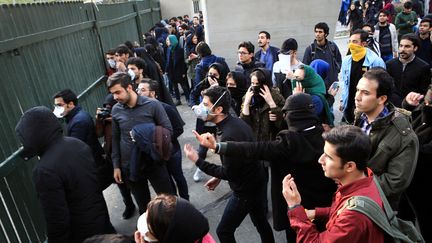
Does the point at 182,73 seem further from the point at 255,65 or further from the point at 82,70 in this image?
the point at 255,65

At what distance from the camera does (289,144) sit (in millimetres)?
2590

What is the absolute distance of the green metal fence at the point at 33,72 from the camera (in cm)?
334

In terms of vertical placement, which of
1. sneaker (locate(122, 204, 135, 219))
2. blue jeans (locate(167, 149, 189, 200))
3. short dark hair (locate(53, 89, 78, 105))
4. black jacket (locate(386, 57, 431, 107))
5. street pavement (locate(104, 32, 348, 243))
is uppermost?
short dark hair (locate(53, 89, 78, 105))

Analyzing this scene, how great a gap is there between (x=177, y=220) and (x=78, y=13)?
18.3ft

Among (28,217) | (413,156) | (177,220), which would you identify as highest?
(177,220)

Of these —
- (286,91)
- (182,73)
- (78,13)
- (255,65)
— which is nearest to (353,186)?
(286,91)

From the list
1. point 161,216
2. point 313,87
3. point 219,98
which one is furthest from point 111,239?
point 313,87

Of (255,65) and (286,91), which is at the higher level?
(255,65)

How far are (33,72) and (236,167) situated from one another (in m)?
2.91

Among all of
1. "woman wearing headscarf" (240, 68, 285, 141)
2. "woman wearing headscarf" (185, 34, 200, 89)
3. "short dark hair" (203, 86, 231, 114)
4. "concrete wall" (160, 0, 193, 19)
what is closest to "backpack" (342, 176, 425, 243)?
"short dark hair" (203, 86, 231, 114)

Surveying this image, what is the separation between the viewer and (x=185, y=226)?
1.66 metres

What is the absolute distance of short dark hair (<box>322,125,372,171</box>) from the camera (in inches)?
74.4

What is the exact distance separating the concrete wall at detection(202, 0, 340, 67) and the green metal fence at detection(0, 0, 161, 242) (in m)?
3.27

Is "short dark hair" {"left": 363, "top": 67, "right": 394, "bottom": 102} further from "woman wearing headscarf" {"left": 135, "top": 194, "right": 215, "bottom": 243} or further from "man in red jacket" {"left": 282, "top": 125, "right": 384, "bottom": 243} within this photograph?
"woman wearing headscarf" {"left": 135, "top": 194, "right": 215, "bottom": 243}
